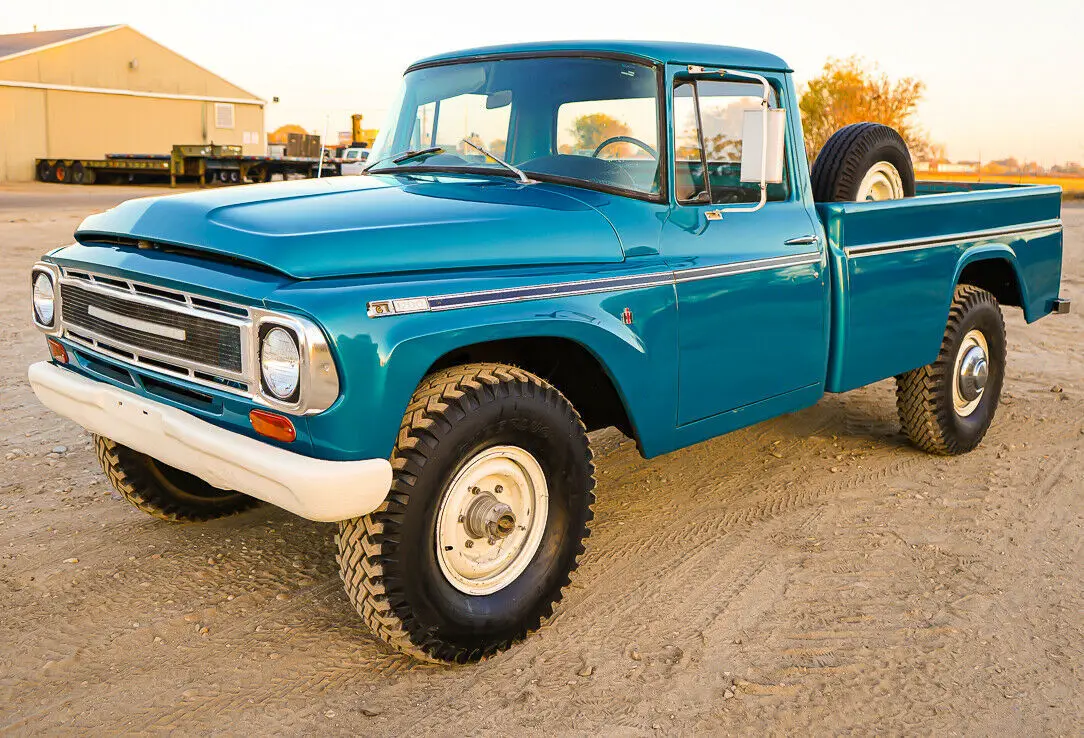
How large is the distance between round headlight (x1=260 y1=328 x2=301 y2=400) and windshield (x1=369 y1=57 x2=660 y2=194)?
4.83 feet

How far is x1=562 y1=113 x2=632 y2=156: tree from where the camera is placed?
13.5 feet

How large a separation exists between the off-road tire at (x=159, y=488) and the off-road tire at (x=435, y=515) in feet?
4.90

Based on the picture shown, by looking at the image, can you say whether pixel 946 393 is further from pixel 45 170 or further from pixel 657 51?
pixel 45 170

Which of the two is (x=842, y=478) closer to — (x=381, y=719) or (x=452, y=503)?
(x=452, y=503)

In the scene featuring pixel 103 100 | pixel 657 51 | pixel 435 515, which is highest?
pixel 103 100

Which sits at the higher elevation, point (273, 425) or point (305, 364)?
point (305, 364)

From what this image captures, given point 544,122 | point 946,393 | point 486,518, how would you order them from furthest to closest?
point 946,393 < point 544,122 < point 486,518

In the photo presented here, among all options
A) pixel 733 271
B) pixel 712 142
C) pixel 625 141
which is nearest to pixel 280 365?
pixel 625 141

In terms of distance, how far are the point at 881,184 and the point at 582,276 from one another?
8.45ft

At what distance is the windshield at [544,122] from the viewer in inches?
157

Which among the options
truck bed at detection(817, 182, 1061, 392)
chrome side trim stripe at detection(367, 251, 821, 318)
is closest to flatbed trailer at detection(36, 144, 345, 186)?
truck bed at detection(817, 182, 1061, 392)

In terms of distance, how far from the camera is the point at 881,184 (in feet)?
17.6

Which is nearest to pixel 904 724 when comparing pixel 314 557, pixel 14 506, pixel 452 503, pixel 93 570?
pixel 452 503

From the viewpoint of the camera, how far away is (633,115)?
13.3 feet
